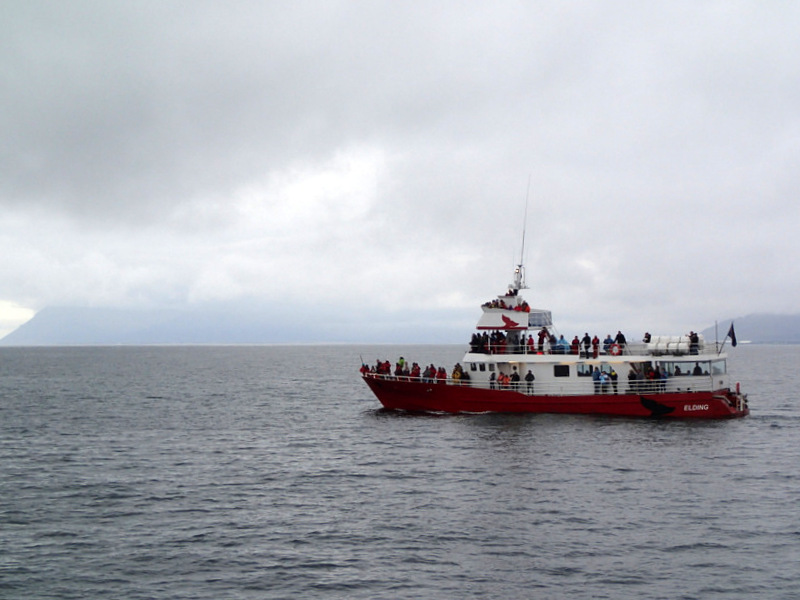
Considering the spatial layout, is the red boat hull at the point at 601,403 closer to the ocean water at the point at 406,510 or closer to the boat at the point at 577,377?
the boat at the point at 577,377

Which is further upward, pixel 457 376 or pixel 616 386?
pixel 457 376

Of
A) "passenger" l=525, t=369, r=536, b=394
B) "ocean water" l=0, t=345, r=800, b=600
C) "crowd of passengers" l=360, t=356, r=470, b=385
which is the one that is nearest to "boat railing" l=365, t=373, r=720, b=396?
"passenger" l=525, t=369, r=536, b=394

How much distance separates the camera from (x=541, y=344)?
4906 centimetres

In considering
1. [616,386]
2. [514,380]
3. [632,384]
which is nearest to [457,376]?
[514,380]

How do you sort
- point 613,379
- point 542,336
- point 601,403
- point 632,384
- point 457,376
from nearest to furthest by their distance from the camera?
point 601,403, point 613,379, point 632,384, point 457,376, point 542,336

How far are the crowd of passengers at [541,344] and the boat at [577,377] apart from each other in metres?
0.07

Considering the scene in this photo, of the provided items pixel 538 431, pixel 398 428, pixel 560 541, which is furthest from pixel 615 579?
pixel 398 428

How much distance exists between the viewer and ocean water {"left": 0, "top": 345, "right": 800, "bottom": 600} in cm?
1953

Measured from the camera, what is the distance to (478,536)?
2312 cm

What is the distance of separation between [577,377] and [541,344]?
3.20 m

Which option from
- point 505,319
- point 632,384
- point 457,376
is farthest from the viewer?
point 505,319

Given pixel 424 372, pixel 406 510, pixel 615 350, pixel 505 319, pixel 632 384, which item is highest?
pixel 505 319

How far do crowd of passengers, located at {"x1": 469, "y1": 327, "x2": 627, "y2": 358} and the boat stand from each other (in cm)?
7

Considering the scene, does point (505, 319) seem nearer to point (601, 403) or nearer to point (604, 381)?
point (604, 381)
